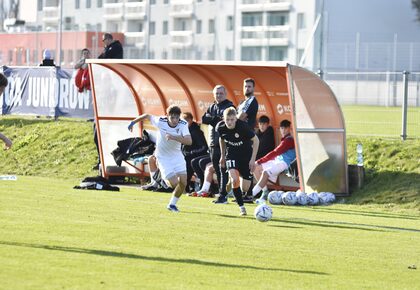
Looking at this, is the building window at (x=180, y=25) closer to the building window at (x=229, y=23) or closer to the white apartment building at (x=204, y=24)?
the white apartment building at (x=204, y=24)

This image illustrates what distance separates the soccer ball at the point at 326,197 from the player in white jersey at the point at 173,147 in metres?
3.41

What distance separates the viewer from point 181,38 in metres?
72.5

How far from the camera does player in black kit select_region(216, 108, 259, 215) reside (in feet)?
59.5

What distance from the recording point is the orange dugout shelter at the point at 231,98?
851 inches

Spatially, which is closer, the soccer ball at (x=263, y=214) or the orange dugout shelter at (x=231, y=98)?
the soccer ball at (x=263, y=214)

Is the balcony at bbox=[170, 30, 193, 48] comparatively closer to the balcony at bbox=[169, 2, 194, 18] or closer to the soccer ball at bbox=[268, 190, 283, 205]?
the balcony at bbox=[169, 2, 194, 18]

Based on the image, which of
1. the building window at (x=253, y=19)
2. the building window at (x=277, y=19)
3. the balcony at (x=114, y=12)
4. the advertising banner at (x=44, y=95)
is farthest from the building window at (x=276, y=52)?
the advertising banner at (x=44, y=95)

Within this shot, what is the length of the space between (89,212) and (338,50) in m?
43.3

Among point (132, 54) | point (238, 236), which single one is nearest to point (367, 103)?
point (132, 54)

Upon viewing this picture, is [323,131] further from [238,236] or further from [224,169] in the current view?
[238,236]

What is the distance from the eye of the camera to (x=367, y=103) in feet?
186

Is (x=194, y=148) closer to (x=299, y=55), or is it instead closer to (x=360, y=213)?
(x=360, y=213)

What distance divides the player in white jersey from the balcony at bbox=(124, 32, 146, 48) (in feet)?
170

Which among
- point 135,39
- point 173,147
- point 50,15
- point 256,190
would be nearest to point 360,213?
point 256,190
